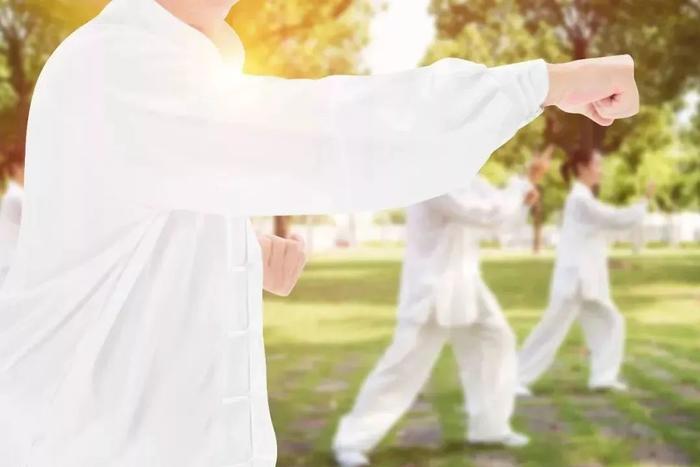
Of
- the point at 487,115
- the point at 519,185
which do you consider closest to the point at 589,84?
the point at 487,115

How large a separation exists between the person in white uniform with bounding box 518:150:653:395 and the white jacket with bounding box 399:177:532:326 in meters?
2.24

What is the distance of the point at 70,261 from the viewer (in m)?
1.35

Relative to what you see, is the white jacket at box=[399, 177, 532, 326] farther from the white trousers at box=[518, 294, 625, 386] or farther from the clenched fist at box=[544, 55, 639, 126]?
the clenched fist at box=[544, 55, 639, 126]

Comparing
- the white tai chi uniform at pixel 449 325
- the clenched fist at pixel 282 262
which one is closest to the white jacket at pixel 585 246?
the white tai chi uniform at pixel 449 325

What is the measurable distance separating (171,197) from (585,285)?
7.65 metres

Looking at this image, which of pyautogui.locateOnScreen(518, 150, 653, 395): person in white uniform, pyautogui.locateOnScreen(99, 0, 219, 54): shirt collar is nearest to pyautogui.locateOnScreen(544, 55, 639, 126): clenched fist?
pyautogui.locateOnScreen(99, 0, 219, 54): shirt collar

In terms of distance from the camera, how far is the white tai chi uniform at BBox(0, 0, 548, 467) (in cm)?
126

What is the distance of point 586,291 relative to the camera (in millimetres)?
8664

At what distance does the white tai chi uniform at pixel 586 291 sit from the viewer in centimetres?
862

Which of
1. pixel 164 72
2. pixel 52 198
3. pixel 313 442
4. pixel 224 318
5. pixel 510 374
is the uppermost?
pixel 164 72

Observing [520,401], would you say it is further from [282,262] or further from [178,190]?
[178,190]

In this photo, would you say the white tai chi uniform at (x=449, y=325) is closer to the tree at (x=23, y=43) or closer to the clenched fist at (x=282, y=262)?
the clenched fist at (x=282, y=262)

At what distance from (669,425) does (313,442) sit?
2356 mm

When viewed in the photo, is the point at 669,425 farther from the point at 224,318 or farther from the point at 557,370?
the point at 224,318
